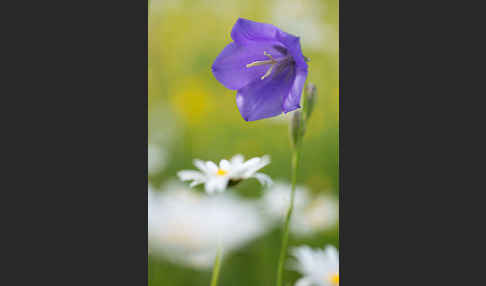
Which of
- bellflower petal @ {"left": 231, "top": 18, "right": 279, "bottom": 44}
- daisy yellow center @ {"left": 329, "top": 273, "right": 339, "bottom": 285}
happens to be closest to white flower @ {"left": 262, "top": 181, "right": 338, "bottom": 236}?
daisy yellow center @ {"left": 329, "top": 273, "right": 339, "bottom": 285}

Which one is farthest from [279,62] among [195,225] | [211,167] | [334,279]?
[334,279]

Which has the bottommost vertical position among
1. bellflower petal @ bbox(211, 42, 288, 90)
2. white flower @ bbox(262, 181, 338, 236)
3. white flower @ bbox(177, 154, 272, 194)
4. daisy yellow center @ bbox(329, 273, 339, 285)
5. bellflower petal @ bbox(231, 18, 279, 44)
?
daisy yellow center @ bbox(329, 273, 339, 285)

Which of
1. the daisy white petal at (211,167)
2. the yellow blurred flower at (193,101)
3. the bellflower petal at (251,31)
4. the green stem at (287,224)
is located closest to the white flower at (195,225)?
the green stem at (287,224)

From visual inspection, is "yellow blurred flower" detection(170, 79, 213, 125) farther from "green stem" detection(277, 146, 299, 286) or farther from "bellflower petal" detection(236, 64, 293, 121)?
"green stem" detection(277, 146, 299, 286)

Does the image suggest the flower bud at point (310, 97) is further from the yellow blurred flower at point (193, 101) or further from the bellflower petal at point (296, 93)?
the yellow blurred flower at point (193, 101)

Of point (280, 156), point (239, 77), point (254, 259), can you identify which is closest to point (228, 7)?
point (239, 77)

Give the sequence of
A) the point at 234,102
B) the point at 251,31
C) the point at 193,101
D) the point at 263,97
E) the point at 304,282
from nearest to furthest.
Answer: the point at 251,31, the point at 263,97, the point at 304,282, the point at 234,102, the point at 193,101

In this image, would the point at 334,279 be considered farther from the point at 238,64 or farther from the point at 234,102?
the point at 238,64
